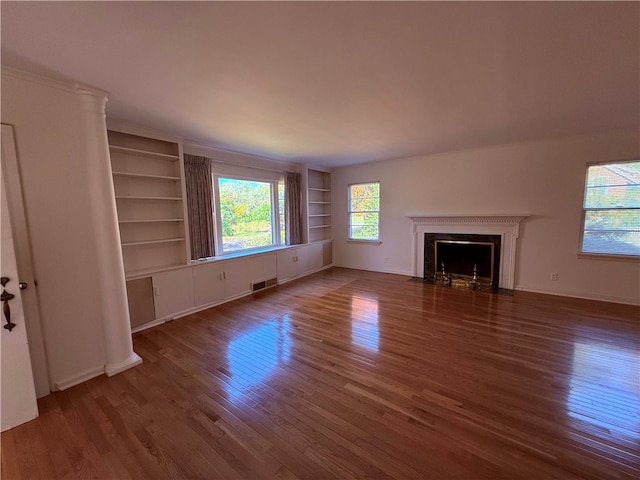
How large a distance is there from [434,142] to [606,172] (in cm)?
244

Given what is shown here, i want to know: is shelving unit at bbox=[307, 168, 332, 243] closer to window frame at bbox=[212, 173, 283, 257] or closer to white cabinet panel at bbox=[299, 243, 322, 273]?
white cabinet panel at bbox=[299, 243, 322, 273]

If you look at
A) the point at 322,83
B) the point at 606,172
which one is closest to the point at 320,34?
the point at 322,83

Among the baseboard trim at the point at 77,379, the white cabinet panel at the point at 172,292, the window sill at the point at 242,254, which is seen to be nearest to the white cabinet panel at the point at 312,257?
the window sill at the point at 242,254

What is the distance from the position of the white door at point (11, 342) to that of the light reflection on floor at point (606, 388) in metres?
3.81

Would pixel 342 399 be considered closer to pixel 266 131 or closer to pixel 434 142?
pixel 266 131

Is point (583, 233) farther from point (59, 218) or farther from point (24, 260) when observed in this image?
point (24, 260)

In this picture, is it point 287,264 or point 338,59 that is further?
point 287,264

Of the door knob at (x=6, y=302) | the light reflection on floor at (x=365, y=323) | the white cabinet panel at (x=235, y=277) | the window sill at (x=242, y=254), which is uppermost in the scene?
the door knob at (x=6, y=302)

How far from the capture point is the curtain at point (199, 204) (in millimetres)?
3869

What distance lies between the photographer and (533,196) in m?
4.34

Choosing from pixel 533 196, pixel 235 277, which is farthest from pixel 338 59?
pixel 533 196

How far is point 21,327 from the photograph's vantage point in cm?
188

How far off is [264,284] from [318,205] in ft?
8.40

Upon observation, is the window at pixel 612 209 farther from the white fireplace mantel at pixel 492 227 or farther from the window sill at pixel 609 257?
the white fireplace mantel at pixel 492 227
